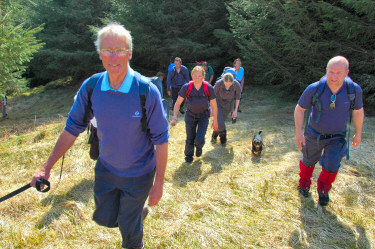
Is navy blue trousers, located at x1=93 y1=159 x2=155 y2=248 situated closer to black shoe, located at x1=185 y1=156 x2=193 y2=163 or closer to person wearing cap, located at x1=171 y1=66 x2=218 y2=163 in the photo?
person wearing cap, located at x1=171 y1=66 x2=218 y2=163

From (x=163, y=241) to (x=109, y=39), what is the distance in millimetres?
2348

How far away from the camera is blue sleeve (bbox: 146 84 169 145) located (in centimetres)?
208

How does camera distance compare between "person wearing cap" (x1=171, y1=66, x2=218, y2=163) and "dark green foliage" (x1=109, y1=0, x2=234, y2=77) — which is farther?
"dark green foliage" (x1=109, y1=0, x2=234, y2=77)

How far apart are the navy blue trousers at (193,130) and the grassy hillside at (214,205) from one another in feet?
1.12

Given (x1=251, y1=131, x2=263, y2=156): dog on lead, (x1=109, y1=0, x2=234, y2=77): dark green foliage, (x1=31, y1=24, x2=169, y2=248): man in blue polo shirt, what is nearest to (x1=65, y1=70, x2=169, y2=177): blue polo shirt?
(x1=31, y1=24, x2=169, y2=248): man in blue polo shirt

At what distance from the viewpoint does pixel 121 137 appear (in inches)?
84.6

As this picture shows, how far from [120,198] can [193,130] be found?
10.5 ft

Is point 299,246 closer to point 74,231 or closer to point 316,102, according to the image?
point 316,102

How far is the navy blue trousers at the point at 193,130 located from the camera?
5383 mm

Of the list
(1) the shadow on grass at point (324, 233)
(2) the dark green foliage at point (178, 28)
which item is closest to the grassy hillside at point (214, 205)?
(1) the shadow on grass at point (324, 233)

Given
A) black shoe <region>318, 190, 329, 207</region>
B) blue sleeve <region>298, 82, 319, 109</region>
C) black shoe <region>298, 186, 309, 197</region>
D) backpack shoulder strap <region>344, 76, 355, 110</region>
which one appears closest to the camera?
backpack shoulder strap <region>344, 76, 355, 110</region>

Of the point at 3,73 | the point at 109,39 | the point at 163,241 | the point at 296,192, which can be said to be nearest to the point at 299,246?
the point at 296,192

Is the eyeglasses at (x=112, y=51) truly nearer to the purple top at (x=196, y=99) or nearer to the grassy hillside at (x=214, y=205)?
the grassy hillside at (x=214, y=205)

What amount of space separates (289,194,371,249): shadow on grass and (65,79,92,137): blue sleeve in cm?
268
